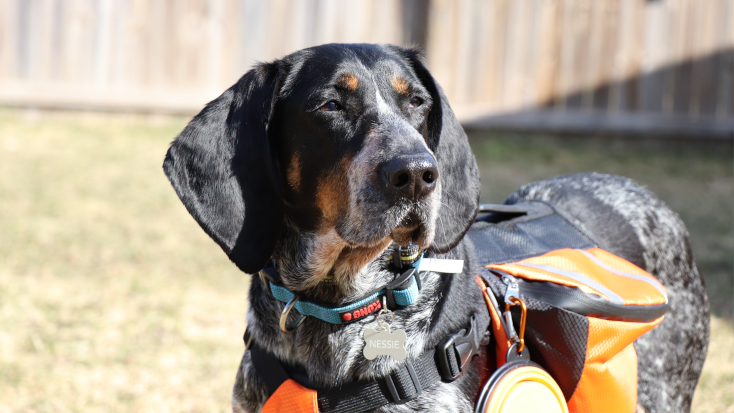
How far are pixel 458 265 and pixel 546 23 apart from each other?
703 centimetres

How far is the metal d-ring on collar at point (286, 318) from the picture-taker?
206 cm

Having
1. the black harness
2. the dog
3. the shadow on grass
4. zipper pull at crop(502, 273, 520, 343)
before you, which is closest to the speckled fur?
the black harness

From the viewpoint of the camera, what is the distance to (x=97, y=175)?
6.99 m

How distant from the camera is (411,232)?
1.98 m

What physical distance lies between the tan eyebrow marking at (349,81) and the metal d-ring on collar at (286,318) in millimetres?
697

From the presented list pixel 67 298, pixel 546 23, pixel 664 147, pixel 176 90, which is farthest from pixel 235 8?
pixel 664 147

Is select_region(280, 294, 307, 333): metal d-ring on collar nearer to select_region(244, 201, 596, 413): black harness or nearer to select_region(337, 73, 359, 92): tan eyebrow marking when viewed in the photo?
select_region(244, 201, 596, 413): black harness

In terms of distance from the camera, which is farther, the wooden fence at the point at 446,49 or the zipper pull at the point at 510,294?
the wooden fence at the point at 446,49

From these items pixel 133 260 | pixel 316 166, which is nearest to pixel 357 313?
pixel 316 166

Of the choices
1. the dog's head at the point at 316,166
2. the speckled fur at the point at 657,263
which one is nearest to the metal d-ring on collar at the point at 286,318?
the dog's head at the point at 316,166

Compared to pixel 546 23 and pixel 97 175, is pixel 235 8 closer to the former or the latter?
pixel 97 175

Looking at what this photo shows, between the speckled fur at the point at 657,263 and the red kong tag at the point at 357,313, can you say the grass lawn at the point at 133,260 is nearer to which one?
the speckled fur at the point at 657,263

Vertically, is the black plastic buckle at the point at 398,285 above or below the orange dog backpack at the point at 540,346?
above

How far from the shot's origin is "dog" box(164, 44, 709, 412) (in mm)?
1982
